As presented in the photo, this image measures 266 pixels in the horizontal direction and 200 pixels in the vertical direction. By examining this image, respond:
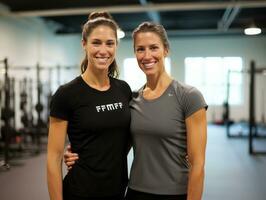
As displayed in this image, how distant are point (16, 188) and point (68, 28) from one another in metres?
7.38

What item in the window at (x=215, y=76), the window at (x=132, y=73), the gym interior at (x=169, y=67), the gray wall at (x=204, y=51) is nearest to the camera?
the gym interior at (x=169, y=67)

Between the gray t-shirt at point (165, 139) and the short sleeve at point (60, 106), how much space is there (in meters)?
0.32

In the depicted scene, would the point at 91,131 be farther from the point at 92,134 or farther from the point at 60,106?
the point at 60,106

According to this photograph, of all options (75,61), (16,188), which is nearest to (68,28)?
(75,61)

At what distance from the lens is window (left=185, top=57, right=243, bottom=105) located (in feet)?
39.6

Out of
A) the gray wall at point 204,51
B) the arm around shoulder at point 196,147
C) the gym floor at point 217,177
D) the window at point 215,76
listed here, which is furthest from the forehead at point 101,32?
the window at point 215,76

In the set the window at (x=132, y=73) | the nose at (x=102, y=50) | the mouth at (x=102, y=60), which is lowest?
the mouth at (x=102, y=60)

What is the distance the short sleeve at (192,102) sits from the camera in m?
1.41

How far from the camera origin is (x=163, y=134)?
1.45 meters

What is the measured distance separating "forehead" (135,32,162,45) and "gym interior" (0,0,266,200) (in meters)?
2.57

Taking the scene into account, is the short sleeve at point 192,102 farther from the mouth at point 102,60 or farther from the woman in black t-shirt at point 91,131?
the mouth at point 102,60

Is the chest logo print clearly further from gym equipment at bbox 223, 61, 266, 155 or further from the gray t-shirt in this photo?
gym equipment at bbox 223, 61, 266, 155

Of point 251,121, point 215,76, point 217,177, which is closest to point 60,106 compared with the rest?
point 217,177

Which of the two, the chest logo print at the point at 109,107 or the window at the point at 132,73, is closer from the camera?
the chest logo print at the point at 109,107
